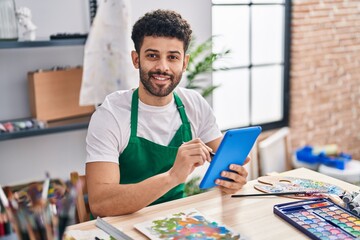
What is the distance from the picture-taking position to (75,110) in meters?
2.77

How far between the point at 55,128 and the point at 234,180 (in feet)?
4.17

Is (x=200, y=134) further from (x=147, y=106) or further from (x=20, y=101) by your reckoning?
(x=20, y=101)

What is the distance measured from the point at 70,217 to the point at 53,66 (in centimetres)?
198

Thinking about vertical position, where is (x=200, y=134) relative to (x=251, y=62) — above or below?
below

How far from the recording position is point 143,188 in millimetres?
1527

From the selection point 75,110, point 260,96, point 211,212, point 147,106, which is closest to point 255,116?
point 260,96

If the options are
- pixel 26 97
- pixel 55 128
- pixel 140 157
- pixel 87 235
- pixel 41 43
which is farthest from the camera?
pixel 26 97

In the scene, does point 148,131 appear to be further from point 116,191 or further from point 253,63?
point 253,63

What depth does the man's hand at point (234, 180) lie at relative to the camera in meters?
1.64

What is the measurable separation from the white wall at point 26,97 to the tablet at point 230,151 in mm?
1486

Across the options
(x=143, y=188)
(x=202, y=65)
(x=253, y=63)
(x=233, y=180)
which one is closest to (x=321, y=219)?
(x=233, y=180)

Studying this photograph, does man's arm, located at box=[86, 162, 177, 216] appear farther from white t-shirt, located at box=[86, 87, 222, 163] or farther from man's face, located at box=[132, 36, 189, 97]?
man's face, located at box=[132, 36, 189, 97]

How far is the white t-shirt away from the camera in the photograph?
66.9 inches

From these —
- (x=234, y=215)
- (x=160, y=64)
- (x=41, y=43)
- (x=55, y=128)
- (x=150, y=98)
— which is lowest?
(x=234, y=215)
